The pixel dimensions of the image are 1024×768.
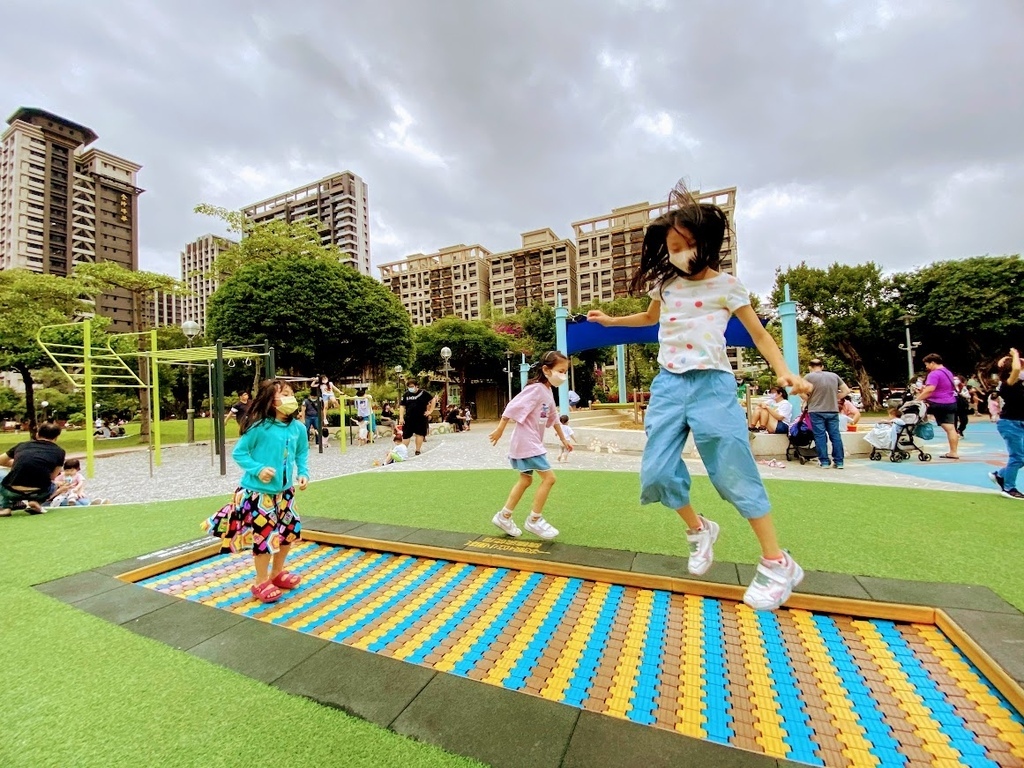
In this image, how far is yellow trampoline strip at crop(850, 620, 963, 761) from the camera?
150cm

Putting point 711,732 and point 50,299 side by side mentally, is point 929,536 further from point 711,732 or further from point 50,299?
point 50,299

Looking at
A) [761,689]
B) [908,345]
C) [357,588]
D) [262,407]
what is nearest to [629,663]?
[761,689]

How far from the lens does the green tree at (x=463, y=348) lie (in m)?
28.9

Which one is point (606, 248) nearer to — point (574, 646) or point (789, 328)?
point (789, 328)

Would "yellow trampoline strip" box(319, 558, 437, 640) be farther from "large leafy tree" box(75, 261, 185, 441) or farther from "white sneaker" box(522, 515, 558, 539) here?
"large leafy tree" box(75, 261, 185, 441)

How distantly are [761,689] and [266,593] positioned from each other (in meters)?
2.64

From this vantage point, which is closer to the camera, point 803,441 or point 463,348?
point 803,441

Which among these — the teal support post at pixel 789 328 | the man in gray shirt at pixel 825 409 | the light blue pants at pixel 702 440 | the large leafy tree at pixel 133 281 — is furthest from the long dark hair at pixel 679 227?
the large leafy tree at pixel 133 281

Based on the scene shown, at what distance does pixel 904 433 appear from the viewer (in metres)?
7.89


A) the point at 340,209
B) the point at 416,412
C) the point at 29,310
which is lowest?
the point at 416,412

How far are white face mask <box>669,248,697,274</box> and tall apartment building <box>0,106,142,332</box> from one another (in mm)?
85453

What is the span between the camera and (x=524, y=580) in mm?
2930

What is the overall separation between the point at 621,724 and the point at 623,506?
11.1ft

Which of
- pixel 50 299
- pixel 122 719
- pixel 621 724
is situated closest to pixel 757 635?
pixel 621 724
